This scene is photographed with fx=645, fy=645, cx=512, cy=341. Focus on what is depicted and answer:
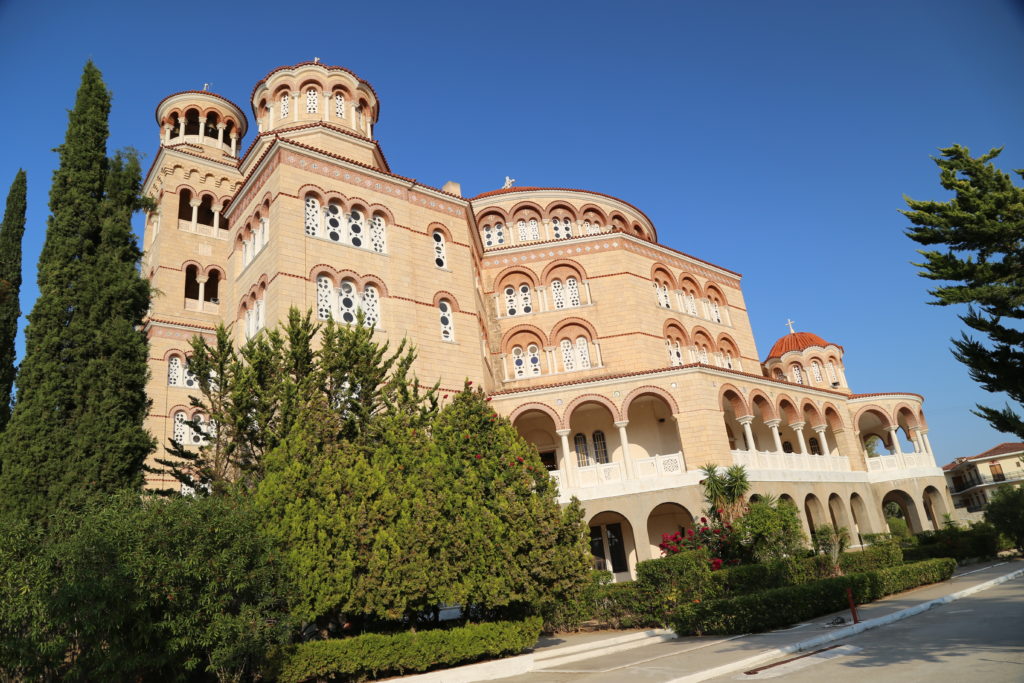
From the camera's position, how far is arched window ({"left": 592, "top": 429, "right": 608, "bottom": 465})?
25.3 m

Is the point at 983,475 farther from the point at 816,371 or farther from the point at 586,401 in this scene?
the point at 586,401

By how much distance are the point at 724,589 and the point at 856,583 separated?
3177 millimetres

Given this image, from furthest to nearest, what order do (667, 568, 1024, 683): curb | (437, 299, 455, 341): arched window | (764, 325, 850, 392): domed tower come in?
1. (764, 325, 850, 392): domed tower
2. (437, 299, 455, 341): arched window
3. (667, 568, 1024, 683): curb

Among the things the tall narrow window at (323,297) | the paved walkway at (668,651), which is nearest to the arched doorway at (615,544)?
the paved walkway at (668,651)

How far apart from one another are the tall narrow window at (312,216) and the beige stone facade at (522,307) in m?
0.07

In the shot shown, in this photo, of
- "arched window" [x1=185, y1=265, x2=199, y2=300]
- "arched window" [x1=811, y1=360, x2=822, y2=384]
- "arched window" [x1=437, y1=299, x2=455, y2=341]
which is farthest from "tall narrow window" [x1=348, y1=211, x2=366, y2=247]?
"arched window" [x1=811, y1=360, x2=822, y2=384]

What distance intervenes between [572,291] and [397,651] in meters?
19.0

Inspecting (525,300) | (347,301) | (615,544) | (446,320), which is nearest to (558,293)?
(525,300)

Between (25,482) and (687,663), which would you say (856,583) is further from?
(25,482)

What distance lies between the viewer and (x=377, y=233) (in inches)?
863

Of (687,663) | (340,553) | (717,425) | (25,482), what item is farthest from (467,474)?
(717,425)

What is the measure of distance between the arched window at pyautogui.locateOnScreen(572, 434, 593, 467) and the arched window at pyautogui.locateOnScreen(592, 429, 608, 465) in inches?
13.9

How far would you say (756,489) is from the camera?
2200cm

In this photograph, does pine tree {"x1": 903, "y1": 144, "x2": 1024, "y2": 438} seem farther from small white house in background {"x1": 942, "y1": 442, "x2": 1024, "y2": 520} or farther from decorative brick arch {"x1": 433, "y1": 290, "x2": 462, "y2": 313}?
small white house in background {"x1": 942, "y1": 442, "x2": 1024, "y2": 520}
